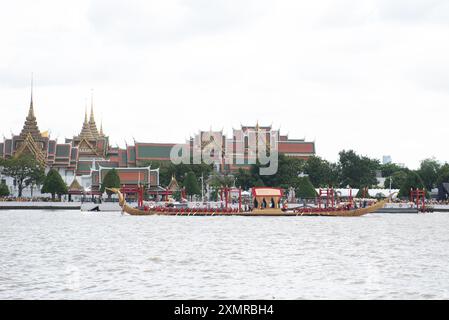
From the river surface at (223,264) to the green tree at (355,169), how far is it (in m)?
67.7

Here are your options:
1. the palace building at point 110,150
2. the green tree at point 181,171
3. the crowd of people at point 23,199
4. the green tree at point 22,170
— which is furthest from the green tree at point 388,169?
the crowd of people at point 23,199

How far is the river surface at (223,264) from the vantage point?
95.7 ft

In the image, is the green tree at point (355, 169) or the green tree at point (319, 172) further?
the green tree at point (355, 169)

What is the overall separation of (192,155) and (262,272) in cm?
10958

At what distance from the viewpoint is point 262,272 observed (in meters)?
34.6

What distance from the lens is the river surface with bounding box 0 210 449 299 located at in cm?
2916

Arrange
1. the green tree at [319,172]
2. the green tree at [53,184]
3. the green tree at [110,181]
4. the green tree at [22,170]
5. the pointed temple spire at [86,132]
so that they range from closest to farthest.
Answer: the green tree at [53,184]
the green tree at [110,181]
the green tree at [22,170]
the green tree at [319,172]
the pointed temple spire at [86,132]

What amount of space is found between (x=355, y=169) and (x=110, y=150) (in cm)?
5277

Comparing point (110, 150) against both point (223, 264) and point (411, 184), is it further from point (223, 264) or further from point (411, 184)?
point (223, 264)

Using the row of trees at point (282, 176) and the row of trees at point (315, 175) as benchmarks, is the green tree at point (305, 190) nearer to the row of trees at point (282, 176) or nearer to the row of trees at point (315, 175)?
the row of trees at point (282, 176)

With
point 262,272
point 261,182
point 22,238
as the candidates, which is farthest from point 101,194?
point 262,272

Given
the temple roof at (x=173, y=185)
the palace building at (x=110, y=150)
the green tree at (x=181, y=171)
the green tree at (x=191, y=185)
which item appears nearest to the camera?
the green tree at (x=191, y=185)

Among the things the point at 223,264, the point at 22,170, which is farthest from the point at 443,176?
the point at 223,264

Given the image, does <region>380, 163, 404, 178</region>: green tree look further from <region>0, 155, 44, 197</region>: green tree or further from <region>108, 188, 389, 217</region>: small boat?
<region>108, 188, 389, 217</region>: small boat
